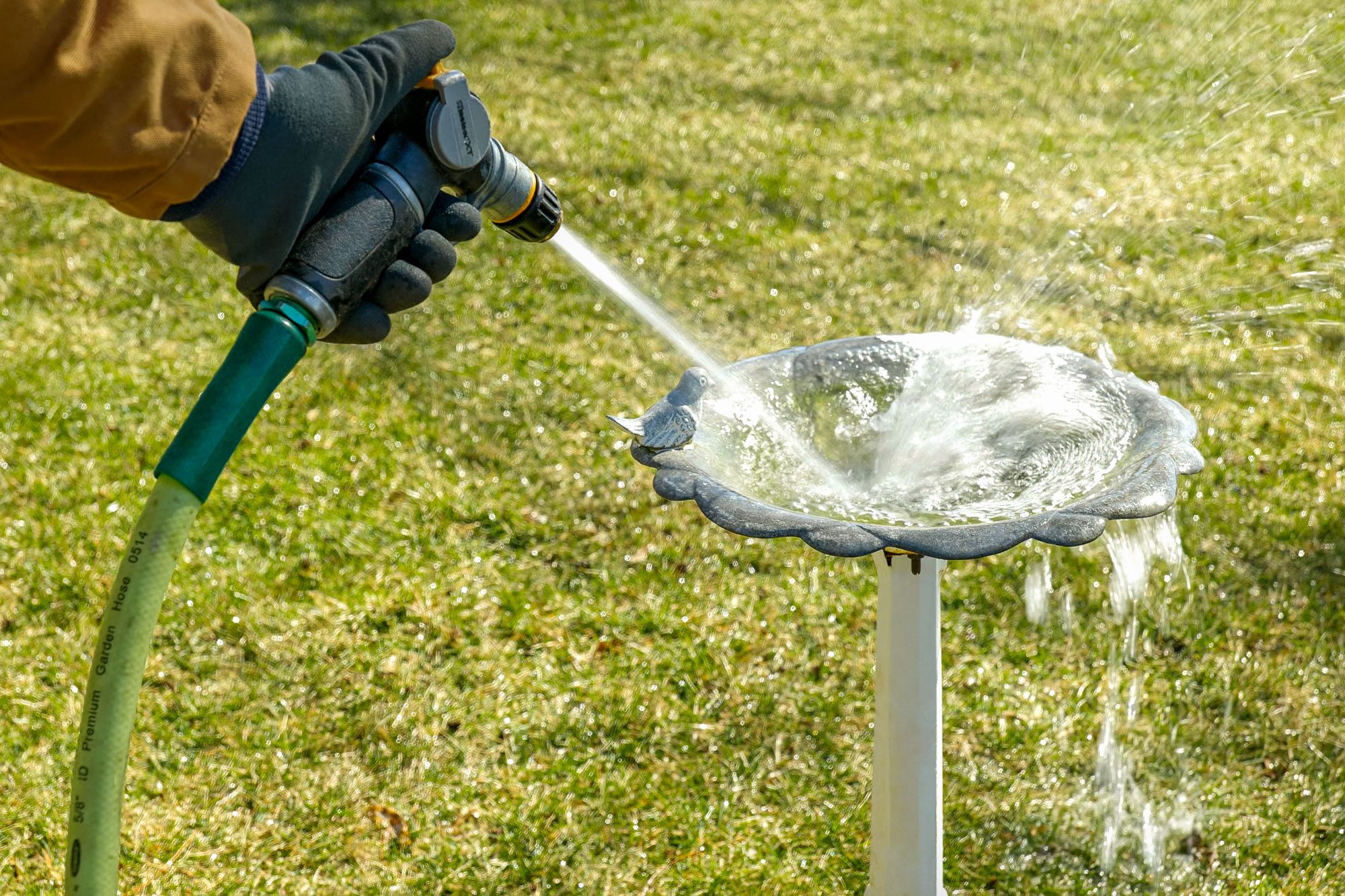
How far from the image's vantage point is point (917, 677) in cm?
218

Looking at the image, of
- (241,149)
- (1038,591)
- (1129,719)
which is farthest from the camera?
(1038,591)

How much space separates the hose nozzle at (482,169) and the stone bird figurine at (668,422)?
1.17 ft

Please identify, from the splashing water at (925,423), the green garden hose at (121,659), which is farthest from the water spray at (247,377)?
the splashing water at (925,423)

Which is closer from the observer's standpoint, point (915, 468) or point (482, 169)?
point (482, 169)

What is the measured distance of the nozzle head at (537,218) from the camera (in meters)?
2.11

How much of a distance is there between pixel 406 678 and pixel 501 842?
23.9 inches

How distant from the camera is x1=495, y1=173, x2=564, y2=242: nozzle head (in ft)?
6.92

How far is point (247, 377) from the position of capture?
1570mm

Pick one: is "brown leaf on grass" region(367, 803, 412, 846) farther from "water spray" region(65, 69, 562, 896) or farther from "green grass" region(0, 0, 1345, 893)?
"water spray" region(65, 69, 562, 896)

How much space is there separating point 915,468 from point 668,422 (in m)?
0.55

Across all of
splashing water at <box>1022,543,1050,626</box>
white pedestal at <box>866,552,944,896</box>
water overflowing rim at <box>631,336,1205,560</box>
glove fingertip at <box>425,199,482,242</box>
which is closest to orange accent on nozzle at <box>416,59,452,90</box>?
glove fingertip at <box>425,199,482,242</box>

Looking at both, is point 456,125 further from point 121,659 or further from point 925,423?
point 925,423

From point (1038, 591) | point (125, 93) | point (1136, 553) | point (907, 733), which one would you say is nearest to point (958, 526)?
point (907, 733)

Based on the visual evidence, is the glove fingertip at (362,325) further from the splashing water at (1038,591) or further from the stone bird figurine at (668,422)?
the splashing water at (1038,591)
